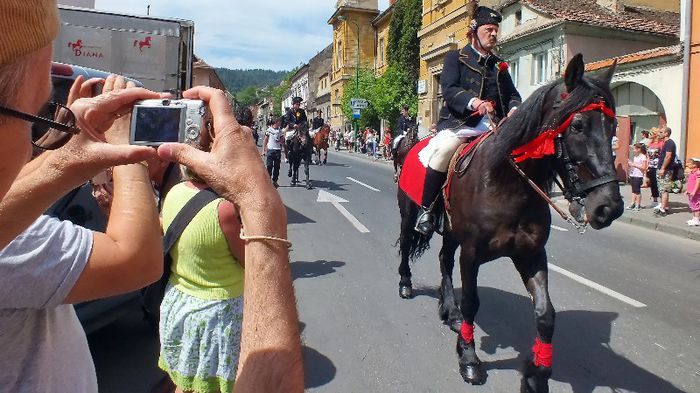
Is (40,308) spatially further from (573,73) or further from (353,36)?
(353,36)

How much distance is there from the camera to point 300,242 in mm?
8633

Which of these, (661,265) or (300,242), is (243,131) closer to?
(300,242)

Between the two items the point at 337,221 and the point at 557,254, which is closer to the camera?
the point at 557,254

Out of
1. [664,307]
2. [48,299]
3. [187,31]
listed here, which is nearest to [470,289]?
[664,307]

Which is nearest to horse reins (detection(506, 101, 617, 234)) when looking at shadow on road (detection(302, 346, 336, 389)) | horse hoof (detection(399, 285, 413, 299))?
shadow on road (detection(302, 346, 336, 389))

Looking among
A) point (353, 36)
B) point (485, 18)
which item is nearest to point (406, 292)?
point (485, 18)

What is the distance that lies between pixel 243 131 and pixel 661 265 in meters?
8.11

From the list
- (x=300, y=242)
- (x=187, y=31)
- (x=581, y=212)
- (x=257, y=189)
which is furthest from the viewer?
(x=187, y=31)

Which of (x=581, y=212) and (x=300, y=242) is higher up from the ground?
(x=581, y=212)

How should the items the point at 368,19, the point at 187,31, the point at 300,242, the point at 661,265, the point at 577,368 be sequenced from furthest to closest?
1. the point at 368,19
2. the point at 187,31
3. the point at 300,242
4. the point at 661,265
5. the point at 577,368

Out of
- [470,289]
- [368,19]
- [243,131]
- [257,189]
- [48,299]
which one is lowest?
[470,289]

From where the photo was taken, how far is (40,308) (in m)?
1.49

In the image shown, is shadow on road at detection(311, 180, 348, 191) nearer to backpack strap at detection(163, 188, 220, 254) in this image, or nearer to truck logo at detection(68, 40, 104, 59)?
truck logo at detection(68, 40, 104, 59)

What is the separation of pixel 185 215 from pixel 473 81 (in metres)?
3.28
